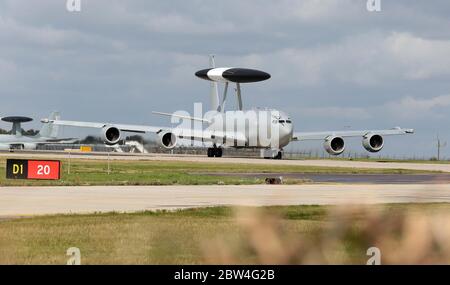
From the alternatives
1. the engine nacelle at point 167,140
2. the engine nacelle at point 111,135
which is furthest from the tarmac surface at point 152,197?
the engine nacelle at point 111,135

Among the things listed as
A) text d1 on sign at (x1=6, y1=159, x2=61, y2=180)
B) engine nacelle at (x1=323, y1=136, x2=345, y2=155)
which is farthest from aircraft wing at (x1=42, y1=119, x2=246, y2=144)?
text d1 on sign at (x1=6, y1=159, x2=61, y2=180)

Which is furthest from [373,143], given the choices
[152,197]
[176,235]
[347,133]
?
[176,235]

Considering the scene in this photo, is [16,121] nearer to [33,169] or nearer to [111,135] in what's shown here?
[111,135]

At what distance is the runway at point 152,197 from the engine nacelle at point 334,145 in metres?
50.2

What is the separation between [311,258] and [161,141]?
8109 cm

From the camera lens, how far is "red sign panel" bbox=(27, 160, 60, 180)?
4181 centimetres

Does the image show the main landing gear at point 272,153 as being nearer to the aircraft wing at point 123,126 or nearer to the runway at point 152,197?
the aircraft wing at point 123,126

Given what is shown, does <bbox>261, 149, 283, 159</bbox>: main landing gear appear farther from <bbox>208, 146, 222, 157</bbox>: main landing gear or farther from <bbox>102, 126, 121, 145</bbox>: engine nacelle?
<bbox>102, 126, 121, 145</bbox>: engine nacelle

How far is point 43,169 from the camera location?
1687 inches

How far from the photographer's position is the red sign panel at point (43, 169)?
4181 centimetres

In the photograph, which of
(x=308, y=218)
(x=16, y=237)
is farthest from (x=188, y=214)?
(x=16, y=237)

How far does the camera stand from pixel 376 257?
8484mm

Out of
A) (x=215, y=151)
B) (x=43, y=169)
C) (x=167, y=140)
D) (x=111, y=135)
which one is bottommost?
(x=43, y=169)

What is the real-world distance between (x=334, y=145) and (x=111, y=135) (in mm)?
23959
